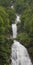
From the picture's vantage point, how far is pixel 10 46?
35.7 meters

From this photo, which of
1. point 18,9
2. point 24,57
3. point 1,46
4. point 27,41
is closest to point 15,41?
point 27,41

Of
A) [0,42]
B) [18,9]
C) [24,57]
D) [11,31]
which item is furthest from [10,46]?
[18,9]

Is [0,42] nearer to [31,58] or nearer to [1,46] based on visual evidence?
[1,46]

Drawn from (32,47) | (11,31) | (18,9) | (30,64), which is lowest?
(30,64)

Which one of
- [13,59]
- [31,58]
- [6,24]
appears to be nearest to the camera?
[13,59]

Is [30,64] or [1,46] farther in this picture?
[30,64]

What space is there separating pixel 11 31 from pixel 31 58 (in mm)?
12051

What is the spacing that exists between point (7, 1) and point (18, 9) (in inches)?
182

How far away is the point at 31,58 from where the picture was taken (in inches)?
1416

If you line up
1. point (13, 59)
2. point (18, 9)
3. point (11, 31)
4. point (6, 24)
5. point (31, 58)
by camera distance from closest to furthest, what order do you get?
1. point (13, 59)
2. point (31, 58)
3. point (6, 24)
4. point (11, 31)
5. point (18, 9)

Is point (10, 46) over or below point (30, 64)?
over

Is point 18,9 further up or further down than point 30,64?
further up

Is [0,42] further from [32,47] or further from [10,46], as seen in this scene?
[32,47]

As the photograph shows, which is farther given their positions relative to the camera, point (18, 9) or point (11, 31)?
point (18, 9)
